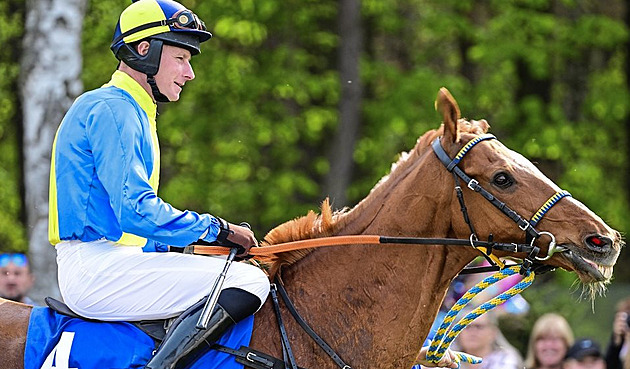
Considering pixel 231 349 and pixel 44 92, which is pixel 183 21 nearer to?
pixel 231 349

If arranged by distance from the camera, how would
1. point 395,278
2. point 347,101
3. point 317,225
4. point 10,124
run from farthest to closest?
point 347,101, point 10,124, point 317,225, point 395,278

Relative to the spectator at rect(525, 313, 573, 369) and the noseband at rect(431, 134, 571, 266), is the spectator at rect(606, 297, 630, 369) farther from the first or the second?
the noseband at rect(431, 134, 571, 266)

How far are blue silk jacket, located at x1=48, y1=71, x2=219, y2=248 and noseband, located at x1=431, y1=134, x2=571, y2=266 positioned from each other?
3.85 ft

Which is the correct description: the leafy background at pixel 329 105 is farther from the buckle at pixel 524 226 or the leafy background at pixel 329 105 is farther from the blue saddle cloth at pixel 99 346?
the blue saddle cloth at pixel 99 346

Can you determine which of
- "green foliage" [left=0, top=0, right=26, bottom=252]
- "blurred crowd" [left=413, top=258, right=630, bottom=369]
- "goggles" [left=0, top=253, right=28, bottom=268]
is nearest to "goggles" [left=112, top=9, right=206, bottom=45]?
"blurred crowd" [left=413, top=258, right=630, bottom=369]

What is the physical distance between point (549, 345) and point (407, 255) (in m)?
4.45

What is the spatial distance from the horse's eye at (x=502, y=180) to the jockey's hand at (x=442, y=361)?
104cm

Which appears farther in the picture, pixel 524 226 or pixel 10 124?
pixel 10 124

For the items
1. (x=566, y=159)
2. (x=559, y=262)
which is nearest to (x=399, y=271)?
(x=559, y=262)

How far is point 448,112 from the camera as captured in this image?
15.7 ft

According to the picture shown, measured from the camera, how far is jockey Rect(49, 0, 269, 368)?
173 inches

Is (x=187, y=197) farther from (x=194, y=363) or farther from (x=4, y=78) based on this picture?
(x=194, y=363)

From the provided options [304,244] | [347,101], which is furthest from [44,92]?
[347,101]

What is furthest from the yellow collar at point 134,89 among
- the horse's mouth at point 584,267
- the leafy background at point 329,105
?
the leafy background at point 329,105
